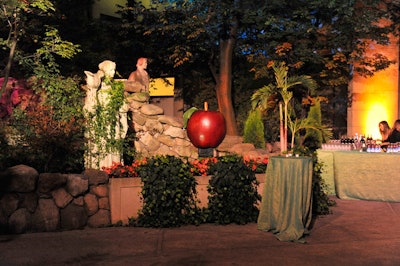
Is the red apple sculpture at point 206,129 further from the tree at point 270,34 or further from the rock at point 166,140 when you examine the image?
the tree at point 270,34

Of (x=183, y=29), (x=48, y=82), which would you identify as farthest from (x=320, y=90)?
(x=48, y=82)

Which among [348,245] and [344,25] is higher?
[344,25]

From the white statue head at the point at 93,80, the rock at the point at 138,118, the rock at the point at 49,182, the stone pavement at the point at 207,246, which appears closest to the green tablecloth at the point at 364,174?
the stone pavement at the point at 207,246

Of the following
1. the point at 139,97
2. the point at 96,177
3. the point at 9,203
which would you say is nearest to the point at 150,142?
the point at 139,97

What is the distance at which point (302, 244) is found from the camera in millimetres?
6348

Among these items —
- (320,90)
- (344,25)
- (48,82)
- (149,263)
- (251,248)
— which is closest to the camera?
(149,263)

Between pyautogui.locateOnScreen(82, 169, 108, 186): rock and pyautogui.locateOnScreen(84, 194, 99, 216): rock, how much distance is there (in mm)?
207

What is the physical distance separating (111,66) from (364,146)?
495 cm

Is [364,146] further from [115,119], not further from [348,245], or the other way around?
[115,119]

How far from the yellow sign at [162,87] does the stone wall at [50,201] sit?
43.0 ft

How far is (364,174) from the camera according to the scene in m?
9.69

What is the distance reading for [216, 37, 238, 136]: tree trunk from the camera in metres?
17.9

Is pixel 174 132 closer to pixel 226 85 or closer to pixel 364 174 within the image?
pixel 364 174

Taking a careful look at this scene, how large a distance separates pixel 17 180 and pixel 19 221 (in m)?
0.56
